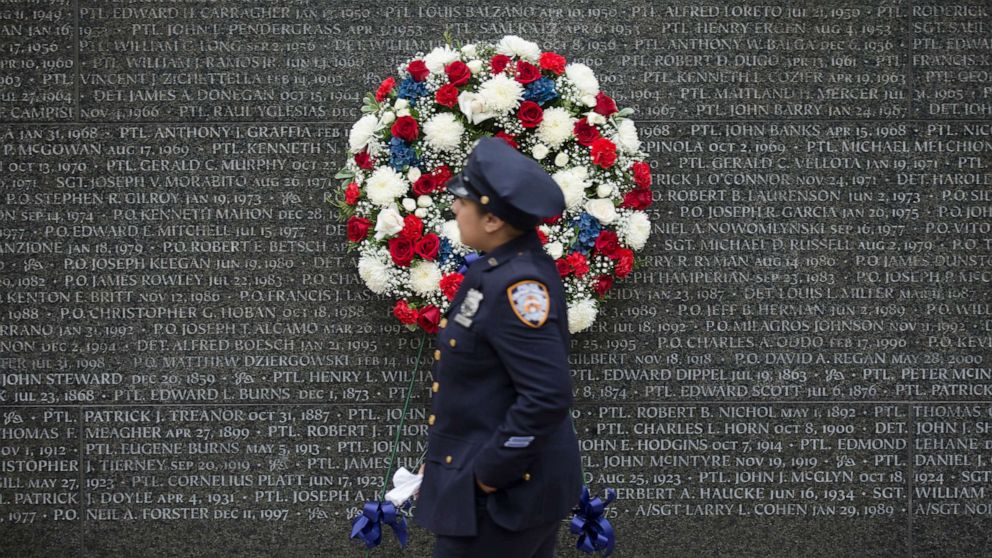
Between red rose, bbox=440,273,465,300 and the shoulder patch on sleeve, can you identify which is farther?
red rose, bbox=440,273,465,300

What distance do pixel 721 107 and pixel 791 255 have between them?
885 millimetres

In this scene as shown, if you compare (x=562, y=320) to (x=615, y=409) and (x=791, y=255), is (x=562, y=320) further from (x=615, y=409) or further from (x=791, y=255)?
(x=791, y=255)

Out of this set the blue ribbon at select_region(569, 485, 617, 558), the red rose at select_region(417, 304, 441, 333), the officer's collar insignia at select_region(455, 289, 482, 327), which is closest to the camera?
the officer's collar insignia at select_region(455, 289, 482, 327)

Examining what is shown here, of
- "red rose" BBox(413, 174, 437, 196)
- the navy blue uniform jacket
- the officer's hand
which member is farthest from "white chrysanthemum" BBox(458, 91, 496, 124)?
the officer's hand

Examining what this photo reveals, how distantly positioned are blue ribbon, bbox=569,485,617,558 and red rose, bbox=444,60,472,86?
2024 millimetres

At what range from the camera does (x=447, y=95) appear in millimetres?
4477

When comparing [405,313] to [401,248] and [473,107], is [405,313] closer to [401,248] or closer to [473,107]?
[401,248]

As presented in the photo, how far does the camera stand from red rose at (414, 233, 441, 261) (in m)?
4.48


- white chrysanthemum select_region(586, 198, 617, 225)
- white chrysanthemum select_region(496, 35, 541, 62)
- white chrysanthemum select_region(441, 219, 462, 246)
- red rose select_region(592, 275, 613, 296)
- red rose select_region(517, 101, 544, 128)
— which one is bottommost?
red rose select_region(592, 275, 613, 296)

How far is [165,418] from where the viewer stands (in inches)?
197

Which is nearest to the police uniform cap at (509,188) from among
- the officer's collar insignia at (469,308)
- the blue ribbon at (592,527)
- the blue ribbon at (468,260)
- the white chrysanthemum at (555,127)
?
the officer's collar insignia at (469,308)

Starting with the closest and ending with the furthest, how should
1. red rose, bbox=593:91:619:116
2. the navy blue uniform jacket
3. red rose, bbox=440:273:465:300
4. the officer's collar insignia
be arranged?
1. the navy blue uniform jacket
2. the officer's collar insignia
3. red rose, bbox=440:273:465:300
4. red rose, bbox=593:91:619:116

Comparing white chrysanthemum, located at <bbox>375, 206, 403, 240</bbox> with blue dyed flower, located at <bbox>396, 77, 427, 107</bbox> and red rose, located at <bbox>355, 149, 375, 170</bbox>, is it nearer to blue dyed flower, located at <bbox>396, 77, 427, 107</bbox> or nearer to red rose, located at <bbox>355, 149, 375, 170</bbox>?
red rose, located at <bbox>355, 149, 375, 170</bbox>

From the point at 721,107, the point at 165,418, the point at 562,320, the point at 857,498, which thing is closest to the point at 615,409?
the point at 857,498
